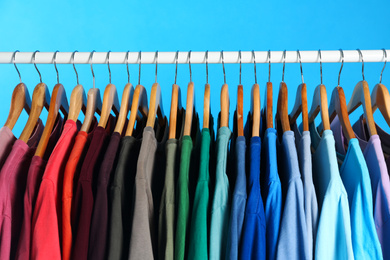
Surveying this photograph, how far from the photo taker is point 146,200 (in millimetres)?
964

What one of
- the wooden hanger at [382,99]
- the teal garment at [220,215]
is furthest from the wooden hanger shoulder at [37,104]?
the wooden hanger at [382,99]

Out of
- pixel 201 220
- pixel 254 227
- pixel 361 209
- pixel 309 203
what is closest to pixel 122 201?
pixel 201 220

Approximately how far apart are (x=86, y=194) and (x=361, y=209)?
0.56 m

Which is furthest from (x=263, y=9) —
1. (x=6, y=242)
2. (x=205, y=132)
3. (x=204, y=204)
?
(x=6, y=242)

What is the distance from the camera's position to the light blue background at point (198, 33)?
2412mm

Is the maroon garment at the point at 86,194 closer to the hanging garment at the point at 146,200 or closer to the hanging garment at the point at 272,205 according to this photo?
the hanging garment at the point at 146,200

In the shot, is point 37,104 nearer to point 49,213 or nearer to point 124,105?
point 124,105

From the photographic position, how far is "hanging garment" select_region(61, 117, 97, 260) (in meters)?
0.97

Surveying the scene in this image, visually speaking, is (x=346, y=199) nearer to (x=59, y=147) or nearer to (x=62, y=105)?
(x=59, y=147)

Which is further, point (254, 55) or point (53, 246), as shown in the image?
point (254, 55)

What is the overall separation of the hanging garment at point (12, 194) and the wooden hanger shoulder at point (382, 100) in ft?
2.79

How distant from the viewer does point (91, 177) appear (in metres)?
1.01

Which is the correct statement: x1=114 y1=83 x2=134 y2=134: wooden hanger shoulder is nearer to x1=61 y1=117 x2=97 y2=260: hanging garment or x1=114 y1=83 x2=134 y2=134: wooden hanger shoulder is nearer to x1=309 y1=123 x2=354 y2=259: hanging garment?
x1=61 y1=117 x2=97 y2=260: hanging garment

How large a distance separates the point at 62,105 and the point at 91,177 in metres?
0.35
